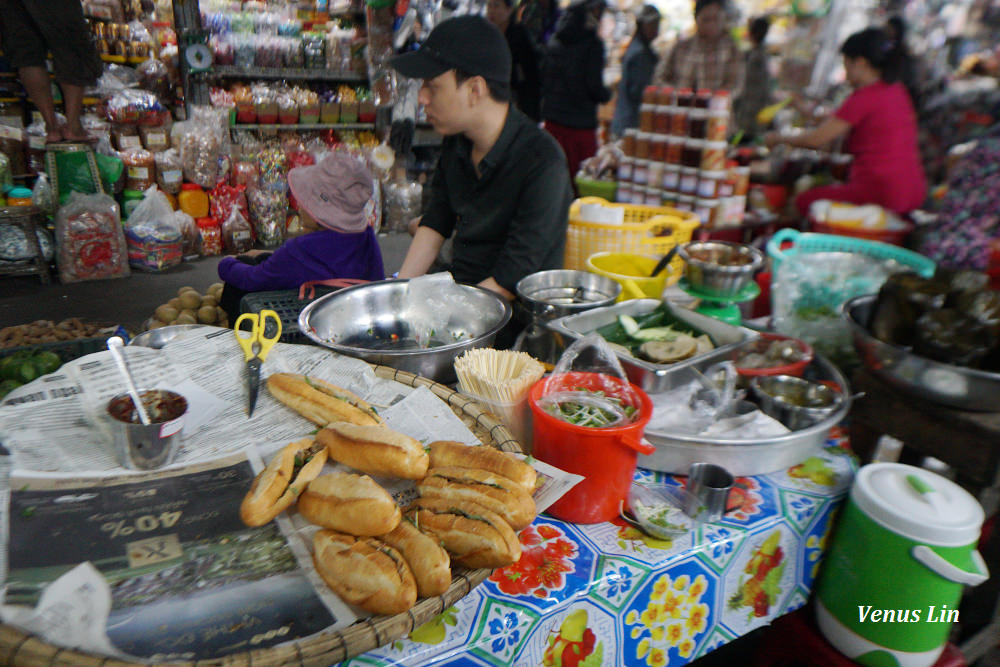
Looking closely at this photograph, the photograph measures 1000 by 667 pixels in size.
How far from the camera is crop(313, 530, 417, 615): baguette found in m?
0.85

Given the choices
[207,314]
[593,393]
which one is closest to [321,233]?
[207,314]

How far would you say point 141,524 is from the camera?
40.6 inches

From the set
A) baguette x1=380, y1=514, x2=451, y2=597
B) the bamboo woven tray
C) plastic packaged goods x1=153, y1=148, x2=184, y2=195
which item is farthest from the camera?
plastic packaged goods x1=153, y1=148, x2=184, y2=195

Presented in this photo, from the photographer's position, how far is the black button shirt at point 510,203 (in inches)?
92.3

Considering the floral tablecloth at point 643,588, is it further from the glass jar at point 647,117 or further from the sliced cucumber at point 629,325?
the glass jar at point 647,117

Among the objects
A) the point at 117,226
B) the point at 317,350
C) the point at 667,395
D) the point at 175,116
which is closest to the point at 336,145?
the point at 175,116

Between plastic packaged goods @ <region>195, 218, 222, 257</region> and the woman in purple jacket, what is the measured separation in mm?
3093

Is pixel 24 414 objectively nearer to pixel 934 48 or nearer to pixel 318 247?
pixel 318 247

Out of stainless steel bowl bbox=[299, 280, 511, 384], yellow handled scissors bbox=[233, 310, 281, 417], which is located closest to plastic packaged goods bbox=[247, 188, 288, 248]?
stainless steel bowl bbox=[299, 280, 511, 384]

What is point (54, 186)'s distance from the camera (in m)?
4.80

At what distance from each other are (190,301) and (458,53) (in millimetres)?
2289

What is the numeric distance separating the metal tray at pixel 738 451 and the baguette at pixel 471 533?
513 millimetres

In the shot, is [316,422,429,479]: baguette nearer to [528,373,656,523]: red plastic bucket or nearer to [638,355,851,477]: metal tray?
[528,373,656,523]: red plastic bucket

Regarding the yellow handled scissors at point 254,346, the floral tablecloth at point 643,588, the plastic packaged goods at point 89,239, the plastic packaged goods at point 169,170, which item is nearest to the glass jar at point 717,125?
the floral tablecloth at point 643,588
